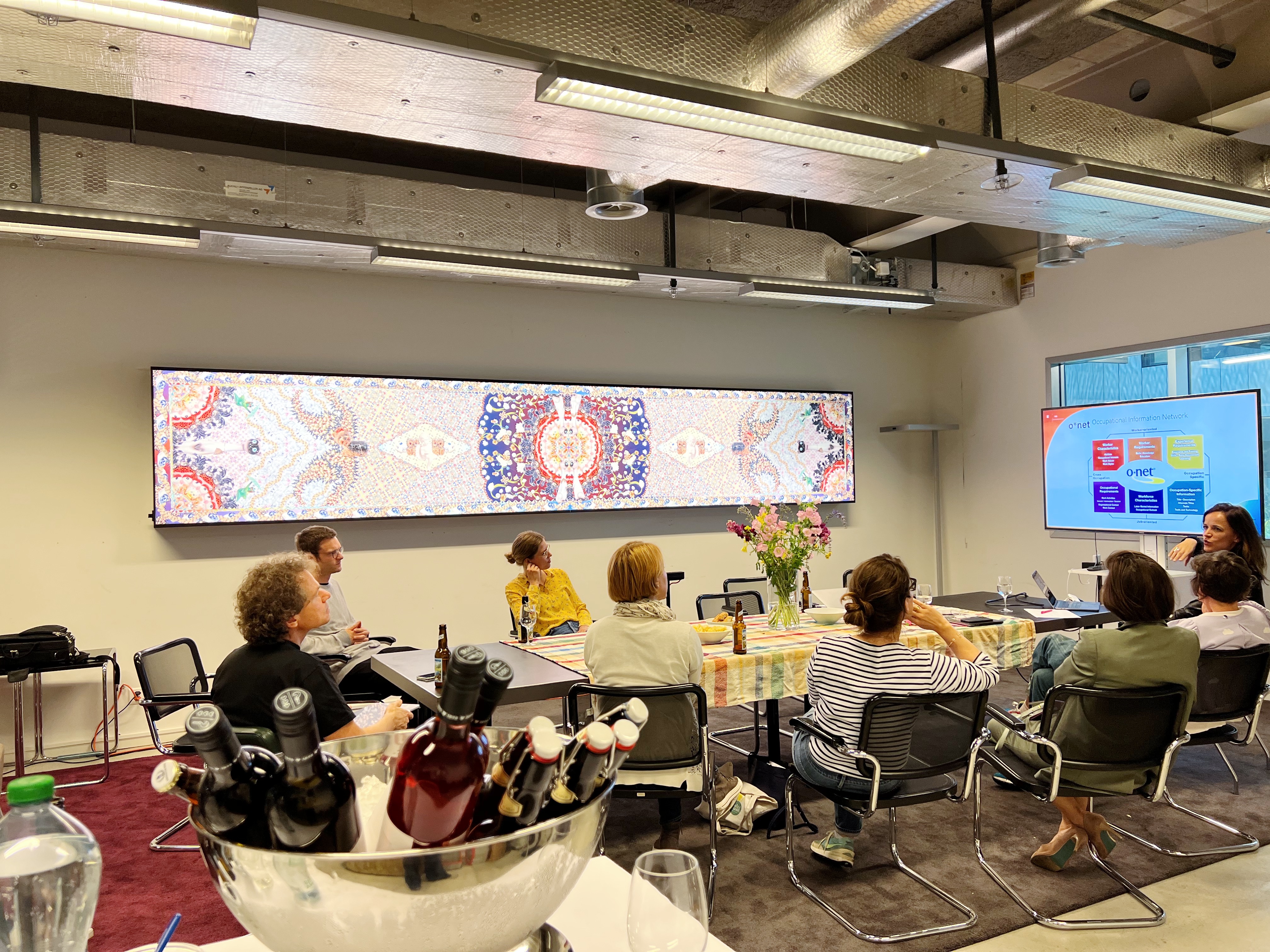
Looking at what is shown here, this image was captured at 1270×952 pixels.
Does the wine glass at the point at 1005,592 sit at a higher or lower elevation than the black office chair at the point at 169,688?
higher

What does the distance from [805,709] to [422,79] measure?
3.87 meters

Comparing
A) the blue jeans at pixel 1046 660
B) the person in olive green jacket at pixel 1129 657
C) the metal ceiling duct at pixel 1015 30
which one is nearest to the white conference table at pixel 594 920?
the person in olive green jacket at pixel 1129 657

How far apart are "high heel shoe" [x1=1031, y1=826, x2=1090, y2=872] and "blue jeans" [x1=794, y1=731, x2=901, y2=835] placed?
66 centimetres

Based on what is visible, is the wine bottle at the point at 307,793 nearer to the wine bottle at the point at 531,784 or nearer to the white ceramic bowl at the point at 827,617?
the wine bottle at the point at 531,784

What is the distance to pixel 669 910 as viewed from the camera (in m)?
0.96

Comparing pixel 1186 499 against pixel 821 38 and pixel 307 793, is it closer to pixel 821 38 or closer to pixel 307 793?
pixel 821 38

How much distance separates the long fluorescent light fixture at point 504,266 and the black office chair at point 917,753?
10.4 feet

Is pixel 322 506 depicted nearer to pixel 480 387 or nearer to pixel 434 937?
pixel 480 387

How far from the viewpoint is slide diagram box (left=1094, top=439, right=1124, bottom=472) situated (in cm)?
653

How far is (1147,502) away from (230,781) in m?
6.78

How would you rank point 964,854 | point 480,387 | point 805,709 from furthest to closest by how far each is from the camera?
point 480,387
point 805,709
point 964,854

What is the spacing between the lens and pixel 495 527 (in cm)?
650

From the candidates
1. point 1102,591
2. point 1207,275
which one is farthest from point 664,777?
point 1207,275

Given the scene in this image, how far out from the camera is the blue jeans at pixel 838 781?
289 centimetres
